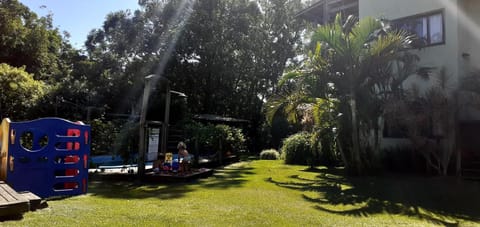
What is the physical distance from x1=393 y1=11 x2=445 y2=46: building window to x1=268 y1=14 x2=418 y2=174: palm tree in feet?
6.05

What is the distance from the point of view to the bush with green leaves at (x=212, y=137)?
1617cm

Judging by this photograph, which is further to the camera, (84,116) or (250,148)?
(250,148)

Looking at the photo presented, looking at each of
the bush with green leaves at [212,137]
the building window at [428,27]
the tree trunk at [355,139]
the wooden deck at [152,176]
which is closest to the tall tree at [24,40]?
the bush with green leaves at [212,137]

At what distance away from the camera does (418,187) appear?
929 cm

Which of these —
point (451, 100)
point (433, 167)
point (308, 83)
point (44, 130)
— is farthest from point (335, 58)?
point (44, 130)

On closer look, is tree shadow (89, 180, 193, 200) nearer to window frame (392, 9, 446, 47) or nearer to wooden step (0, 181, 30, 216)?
wooden step (0, 181, 30, 216)

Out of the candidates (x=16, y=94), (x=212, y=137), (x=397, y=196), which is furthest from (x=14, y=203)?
(x=16, y=94)

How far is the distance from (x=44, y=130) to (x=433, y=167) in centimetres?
1099

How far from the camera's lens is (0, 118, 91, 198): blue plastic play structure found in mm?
7633

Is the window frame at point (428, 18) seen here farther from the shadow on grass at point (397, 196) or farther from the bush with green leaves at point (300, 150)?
the bush with green leaves at point (300, 150)

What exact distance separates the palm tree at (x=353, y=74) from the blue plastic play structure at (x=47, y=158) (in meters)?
6.53

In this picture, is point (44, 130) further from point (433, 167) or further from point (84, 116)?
point (84, 116)

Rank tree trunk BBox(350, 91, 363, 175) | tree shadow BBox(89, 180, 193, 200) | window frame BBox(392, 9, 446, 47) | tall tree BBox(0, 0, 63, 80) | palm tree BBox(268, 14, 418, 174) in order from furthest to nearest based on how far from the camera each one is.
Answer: tall tree BBox(0, 0, 63, 80) < window frame BBox(392, 9, 446, 47) < tree trunk BBox(350, 91, 363, 175) < palm tree BBox(268, 14, 418, 174) < tree shadow BBox(89, 180, 193, 200)

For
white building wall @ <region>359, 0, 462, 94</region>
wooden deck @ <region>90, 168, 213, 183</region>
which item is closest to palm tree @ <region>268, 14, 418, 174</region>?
white building wall @ <region>359, 0, 462, 94</region>
